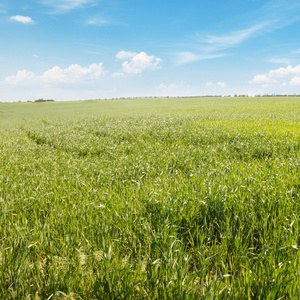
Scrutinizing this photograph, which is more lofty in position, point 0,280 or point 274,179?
point 274,179

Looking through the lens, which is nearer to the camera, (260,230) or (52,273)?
(52,273)

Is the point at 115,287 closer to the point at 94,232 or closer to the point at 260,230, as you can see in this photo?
the point at 94,232

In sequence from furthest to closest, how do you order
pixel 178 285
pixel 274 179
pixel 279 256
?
pixel 274 179 < pixel 279 256 < pixel 178 285

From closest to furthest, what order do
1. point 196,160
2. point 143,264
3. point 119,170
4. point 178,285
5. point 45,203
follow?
point 178,285 → point 143,264 → point 45,203 → point 119,170 → point 196,160

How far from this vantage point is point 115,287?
2.17 meters

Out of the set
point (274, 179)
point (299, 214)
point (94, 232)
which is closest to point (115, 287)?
point (94, 232)

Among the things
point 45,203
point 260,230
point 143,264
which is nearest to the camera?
point 143,264

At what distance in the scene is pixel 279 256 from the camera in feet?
8.18

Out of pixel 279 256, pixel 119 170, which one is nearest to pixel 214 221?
pixel 279 256

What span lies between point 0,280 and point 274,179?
535cm

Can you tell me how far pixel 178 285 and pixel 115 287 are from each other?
2.10ft

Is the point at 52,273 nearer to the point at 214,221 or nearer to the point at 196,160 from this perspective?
the point at 214,221

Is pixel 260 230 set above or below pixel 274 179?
below

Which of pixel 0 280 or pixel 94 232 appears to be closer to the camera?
pixel 0 280
